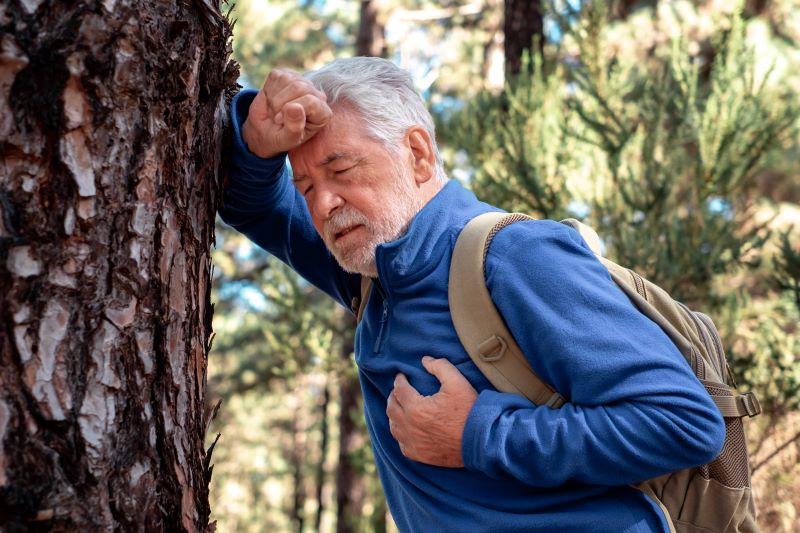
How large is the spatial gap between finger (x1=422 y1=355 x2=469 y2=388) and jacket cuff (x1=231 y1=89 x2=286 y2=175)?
67cm

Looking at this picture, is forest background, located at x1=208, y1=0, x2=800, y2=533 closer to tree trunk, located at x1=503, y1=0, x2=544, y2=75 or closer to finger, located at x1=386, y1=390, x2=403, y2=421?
tree trunk, located at x1=503, y1=0, x2=544, y2=75

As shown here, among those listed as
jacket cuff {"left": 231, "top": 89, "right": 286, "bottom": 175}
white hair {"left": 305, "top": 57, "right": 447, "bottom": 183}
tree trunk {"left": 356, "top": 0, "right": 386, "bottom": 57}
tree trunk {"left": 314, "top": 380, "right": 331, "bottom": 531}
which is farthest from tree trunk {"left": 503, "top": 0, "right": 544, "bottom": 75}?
tree trunk {"left": 314, "top": 380, "right": 331, "bottom": 531}

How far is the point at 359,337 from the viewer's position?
7.34ft

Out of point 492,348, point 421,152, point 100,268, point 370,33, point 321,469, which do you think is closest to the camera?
point 100,268

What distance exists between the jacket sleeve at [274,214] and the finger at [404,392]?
622 millimetres

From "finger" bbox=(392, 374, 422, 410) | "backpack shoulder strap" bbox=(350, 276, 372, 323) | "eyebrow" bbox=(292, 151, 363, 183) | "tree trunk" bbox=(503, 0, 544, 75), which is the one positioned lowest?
"finger" bbox=(392, 374, 422, 410)

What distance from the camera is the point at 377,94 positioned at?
6.98 feet

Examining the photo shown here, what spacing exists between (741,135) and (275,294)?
3.57 metres

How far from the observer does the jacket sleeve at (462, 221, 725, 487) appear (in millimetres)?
1659

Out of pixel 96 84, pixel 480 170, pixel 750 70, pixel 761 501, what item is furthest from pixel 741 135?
pixel 96 84

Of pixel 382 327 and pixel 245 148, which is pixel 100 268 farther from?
pixel 382 327

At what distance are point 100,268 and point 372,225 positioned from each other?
0.73 m

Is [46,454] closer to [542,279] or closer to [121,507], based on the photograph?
[121,507]

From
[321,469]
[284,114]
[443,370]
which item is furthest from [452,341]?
[321,469]
